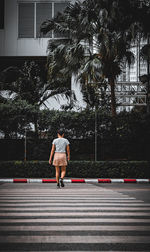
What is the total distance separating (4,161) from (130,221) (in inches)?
480

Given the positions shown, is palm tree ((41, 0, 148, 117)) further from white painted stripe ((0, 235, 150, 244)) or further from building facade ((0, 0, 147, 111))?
white painted stripe ((0, 235, 150, 244))

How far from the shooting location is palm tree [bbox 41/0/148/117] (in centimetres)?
1686

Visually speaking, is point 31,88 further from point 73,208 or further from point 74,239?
point 74,239

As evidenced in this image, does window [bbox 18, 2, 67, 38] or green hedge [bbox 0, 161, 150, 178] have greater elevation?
window [bbox 18, 2, 67, 38]

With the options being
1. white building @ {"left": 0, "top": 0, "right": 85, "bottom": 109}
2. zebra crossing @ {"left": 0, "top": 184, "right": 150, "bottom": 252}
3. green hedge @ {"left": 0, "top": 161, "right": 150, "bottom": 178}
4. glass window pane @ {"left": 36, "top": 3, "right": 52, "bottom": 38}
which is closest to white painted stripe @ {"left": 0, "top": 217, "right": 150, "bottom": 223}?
zebra crossing @ {"left": 0, "top": 184, "right": 150, "bottom": 252}

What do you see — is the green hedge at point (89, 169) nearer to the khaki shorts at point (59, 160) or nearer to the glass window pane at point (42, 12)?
the khaki shorts at point (59, 160)

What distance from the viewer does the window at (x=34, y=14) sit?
89.4 feet

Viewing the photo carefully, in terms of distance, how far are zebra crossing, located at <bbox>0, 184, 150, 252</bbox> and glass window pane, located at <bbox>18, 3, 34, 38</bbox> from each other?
21.8 metres

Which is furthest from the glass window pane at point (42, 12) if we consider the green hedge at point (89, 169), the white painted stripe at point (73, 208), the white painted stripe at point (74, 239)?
the white painted stripe at point (74, 239)

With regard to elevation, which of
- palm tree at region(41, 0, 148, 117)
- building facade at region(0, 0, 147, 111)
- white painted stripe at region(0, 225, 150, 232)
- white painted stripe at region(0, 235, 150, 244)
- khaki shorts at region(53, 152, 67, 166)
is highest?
building facade at region(0, 0, 147, 111)

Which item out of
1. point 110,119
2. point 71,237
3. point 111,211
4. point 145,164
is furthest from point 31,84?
point 71,237

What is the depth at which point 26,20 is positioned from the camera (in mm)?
27375

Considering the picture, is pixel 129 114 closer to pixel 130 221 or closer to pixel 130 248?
pixel 130 221

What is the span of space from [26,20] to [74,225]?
80.3ft
